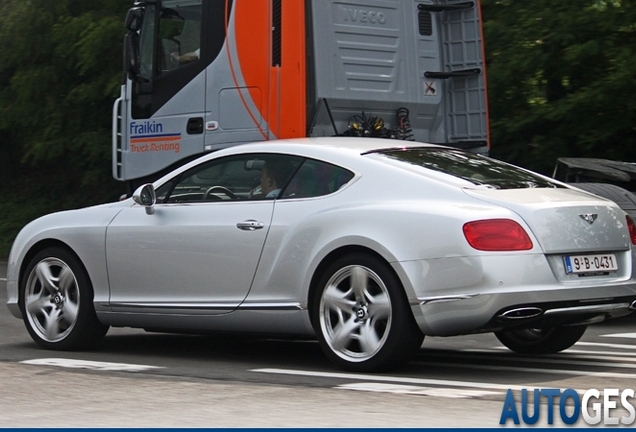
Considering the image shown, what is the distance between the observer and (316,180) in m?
8.12

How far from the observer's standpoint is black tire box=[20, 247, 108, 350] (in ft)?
29.5

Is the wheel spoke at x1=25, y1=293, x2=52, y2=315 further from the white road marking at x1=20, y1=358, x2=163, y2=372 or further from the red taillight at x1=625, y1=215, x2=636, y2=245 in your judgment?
the red taillight at x1=625, y1=215, x2=636, y2=245

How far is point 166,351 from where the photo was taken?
9172 millimetres

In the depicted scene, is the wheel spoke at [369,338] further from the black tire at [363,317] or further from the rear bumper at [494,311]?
the rear bumper at [494,311]

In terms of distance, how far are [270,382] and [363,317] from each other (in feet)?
2.26

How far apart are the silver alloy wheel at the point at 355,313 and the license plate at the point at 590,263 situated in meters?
1.07

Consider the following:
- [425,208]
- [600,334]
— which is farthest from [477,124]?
[425,208]

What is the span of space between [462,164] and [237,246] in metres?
1.54

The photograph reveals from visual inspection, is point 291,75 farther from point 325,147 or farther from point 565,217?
point 565,217

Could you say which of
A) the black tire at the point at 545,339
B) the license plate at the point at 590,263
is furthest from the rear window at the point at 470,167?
the black tire at the point at 545,339

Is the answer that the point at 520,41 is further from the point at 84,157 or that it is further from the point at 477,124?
the point at 84,157

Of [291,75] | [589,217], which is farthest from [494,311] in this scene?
[291,75]

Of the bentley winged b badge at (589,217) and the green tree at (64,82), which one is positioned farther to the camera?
the green tree at (64,82)

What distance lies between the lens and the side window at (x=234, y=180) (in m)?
8.31
